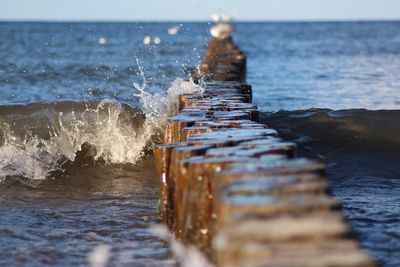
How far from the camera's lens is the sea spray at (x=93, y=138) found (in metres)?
8.06

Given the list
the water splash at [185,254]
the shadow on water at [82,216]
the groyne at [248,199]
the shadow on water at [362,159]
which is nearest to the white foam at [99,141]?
the shadow on water at [82,216]

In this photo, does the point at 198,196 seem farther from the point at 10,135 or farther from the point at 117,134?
the point at 10,135

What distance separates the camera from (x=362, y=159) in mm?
8789

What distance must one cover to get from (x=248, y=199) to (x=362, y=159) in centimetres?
615

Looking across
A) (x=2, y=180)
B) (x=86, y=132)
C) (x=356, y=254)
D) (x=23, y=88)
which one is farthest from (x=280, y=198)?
(x=23, y=88)

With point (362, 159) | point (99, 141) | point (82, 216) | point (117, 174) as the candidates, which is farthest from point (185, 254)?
point (362, 159)

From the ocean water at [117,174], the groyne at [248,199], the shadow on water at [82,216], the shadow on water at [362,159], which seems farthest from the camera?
the shadow on water at [362,159]

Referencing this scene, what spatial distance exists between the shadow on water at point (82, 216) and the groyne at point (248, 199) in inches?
16.5

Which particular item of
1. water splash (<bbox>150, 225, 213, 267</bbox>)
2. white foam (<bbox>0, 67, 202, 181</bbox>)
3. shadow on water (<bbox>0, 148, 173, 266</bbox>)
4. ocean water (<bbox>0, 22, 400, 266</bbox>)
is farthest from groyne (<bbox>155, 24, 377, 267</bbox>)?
white foam (<bbox>0, 67, 202, 181</bbox>)

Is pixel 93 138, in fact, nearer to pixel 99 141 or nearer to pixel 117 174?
pixel 99 141

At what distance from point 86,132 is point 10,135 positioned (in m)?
1.18

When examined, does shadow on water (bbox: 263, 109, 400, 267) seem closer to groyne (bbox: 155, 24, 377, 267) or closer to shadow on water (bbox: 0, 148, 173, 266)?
groyne (bbox: 155, 24, 377, 267)

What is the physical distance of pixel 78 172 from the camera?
26.3 feet

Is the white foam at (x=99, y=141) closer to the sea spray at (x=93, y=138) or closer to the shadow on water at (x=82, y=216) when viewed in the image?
the sea spray at (x=93, y=138)
